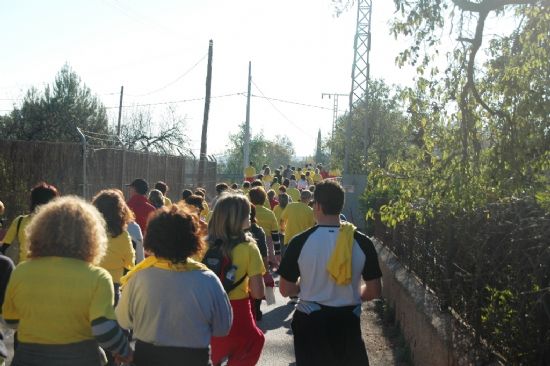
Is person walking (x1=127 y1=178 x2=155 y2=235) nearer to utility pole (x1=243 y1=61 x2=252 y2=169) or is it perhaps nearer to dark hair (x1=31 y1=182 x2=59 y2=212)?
dark hair (x1=31 y1=182 x2=59 y2=212)

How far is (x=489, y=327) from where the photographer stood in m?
5.75

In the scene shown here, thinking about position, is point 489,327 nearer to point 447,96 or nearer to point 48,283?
point 447,96

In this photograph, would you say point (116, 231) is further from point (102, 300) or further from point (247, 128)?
point (247, 128)

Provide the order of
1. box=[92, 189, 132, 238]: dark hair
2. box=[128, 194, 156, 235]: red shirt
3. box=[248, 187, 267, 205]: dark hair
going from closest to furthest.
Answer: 1. box=[92, 189, 132, 238]: dark hair
2. box=[128, 194, 156, 235]: red shirt
3. box=[248, 187, 267, 205]: dark hair

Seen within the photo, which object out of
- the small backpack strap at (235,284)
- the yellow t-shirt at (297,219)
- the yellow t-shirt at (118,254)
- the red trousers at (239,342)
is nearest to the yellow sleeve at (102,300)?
the small backpack strap at (235,284)

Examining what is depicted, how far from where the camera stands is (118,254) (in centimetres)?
700

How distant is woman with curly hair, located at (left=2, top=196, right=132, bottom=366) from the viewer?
13.6ft

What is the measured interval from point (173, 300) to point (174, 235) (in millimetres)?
371

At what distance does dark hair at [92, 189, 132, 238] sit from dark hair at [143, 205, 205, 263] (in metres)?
2.15

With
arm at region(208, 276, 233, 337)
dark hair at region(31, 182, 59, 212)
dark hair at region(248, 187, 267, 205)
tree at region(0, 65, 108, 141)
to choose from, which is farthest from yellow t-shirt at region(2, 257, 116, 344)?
tree at region(0, 65, 108, 141)

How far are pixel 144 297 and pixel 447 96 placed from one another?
165 inches

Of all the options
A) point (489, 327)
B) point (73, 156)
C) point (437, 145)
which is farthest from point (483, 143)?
point (73, 156)

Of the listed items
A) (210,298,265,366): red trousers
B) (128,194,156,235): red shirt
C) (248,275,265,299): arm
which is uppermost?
(128,194,156,235): red shirt

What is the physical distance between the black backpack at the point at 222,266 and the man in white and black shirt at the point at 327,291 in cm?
53
